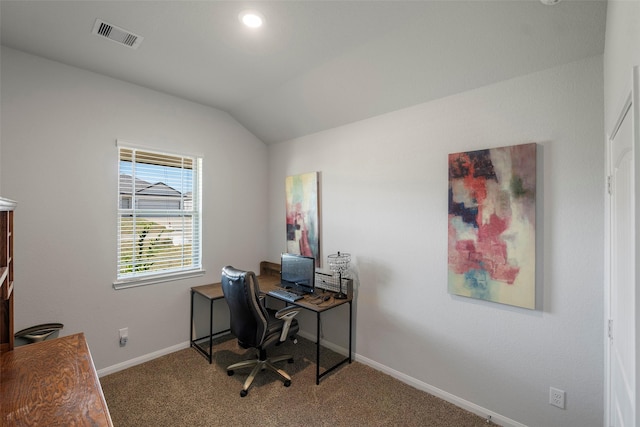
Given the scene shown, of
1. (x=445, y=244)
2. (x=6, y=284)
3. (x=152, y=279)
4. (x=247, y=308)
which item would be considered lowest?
(x=247, y=308)

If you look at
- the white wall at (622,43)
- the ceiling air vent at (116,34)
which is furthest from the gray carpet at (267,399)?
the ceiling air vent at (116,34)

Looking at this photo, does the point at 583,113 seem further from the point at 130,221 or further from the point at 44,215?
the point at 44,215

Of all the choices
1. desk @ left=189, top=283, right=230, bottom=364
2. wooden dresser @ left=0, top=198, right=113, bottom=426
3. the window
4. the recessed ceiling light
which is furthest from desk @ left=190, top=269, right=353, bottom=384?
the recessed ceiling light

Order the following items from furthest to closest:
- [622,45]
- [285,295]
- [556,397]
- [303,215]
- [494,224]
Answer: [303,215] < [285,295] < [494,224] < [556,397] < [622,45]

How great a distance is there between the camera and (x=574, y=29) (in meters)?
1.69

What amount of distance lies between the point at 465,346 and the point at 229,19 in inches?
116

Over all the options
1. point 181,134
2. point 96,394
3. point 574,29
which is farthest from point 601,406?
point 181,134

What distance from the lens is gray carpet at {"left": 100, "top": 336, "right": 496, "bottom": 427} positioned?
7.11ft

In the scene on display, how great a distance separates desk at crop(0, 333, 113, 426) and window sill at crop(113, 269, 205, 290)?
1.12 m

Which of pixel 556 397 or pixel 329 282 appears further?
pixel 329 282

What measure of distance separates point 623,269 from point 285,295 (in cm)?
244

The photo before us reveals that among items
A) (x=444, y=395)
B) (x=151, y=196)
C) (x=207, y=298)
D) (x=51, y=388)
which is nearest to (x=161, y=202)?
(x=151, y=196)

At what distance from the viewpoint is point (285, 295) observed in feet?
9.68

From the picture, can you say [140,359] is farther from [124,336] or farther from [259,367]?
[259,367]
